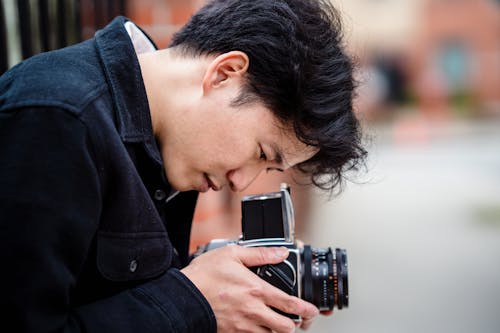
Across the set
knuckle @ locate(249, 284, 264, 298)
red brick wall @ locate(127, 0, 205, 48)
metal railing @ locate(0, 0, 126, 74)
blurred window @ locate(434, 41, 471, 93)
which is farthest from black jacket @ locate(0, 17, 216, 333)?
blurred window @ locate(434, 41, 471, 93)

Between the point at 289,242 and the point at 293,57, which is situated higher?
the point at 293,57

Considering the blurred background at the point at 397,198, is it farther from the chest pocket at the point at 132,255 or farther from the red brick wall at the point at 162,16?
the chest pocket at the point at 132,255

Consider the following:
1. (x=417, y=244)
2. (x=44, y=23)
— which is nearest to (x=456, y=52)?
(x=417, y=244)

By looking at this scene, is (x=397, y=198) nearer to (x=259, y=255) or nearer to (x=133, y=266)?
(x=259, y=255)

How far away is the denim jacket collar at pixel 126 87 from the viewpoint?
1.17 metres

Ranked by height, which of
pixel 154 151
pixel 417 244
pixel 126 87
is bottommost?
pixel 417 244

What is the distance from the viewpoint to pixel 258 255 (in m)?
1.38

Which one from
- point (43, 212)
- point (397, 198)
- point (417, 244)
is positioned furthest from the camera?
point (397, 198)

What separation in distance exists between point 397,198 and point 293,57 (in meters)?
5.28

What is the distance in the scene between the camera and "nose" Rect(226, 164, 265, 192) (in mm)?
1395

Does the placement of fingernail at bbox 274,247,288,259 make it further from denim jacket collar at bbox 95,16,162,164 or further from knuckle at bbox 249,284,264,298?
denim jacket collar at bbox 95,16,162,164

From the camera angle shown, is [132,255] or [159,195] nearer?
[132,255]

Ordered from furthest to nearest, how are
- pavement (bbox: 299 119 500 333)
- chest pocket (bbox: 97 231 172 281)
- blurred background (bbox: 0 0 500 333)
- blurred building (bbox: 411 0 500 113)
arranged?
blurred building (bbox: 411 0 500 113) → pavement (bbox: 299 119 500 333) → blurred background (bbox: 0 0 500 333) → chest pocket (bbox: 97 231 172 281)

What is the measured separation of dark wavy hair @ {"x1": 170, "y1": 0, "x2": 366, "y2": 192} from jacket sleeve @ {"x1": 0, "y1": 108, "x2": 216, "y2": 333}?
384 mm
